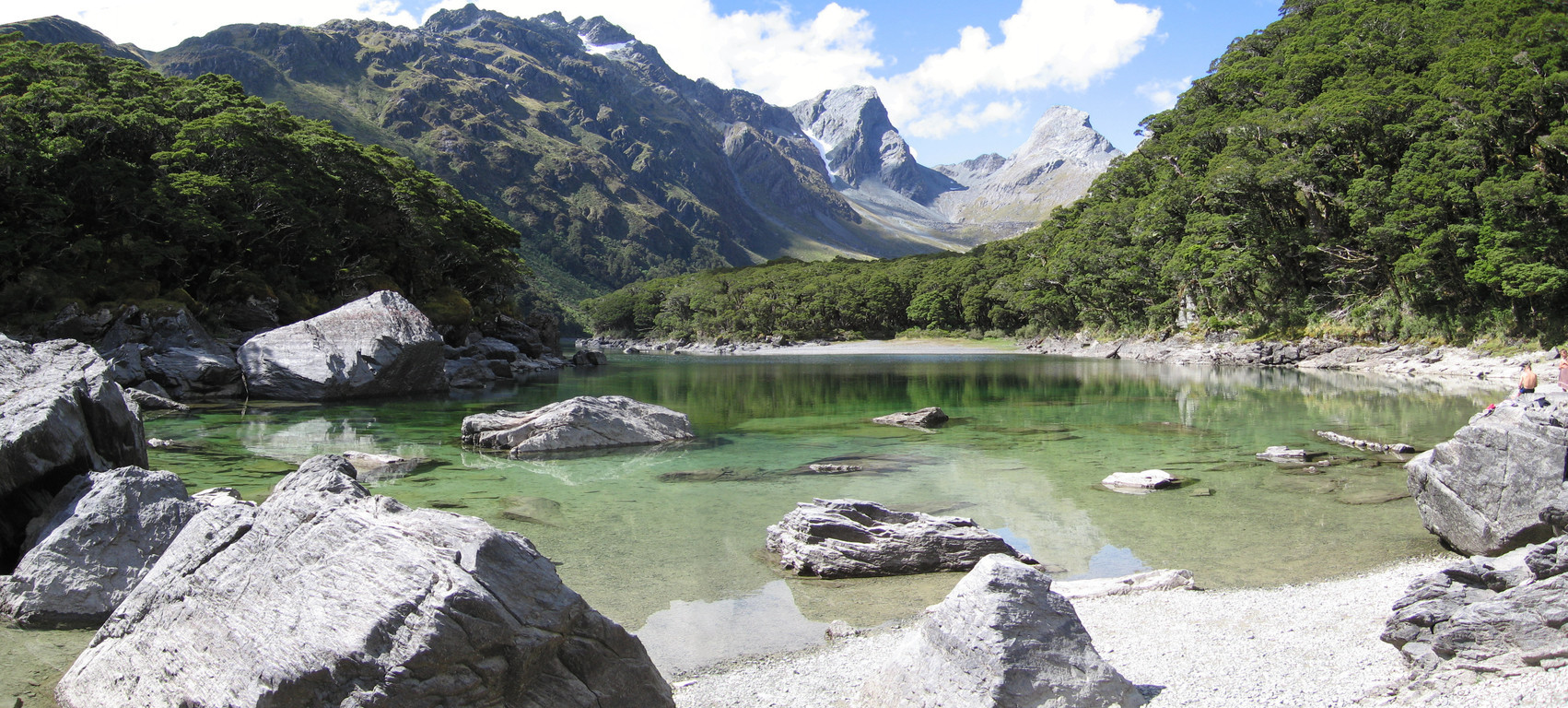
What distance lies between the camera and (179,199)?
36219 millimetres

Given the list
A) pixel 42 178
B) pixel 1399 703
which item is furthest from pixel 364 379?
pixel 1399 703

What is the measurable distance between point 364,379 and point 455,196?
3734 centimetres

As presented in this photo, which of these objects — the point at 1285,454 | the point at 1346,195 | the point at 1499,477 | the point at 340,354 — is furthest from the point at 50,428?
the point at 1346,195

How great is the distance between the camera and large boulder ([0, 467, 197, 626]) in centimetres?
854

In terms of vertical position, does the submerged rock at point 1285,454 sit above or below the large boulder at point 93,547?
below

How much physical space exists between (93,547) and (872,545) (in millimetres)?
9230

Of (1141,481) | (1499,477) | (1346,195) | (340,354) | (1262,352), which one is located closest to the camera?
(1499,477)

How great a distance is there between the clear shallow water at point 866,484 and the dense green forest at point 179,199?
1152 cm

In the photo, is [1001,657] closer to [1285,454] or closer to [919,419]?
[1285,454]

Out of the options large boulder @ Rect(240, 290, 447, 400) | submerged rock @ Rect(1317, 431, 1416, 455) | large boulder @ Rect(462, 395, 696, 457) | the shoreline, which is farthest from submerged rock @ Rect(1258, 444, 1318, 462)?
large boulder @ Rect(240, 290, 447, 400)

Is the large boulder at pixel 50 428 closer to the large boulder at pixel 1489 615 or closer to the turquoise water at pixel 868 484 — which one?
the turquoise water at pixel 868 484

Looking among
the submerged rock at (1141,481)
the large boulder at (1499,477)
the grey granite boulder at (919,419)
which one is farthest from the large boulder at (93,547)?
the grey granite boulder at (919,419)

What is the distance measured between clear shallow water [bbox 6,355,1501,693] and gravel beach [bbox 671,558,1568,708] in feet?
2.66

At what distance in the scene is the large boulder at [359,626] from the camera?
209 inches
